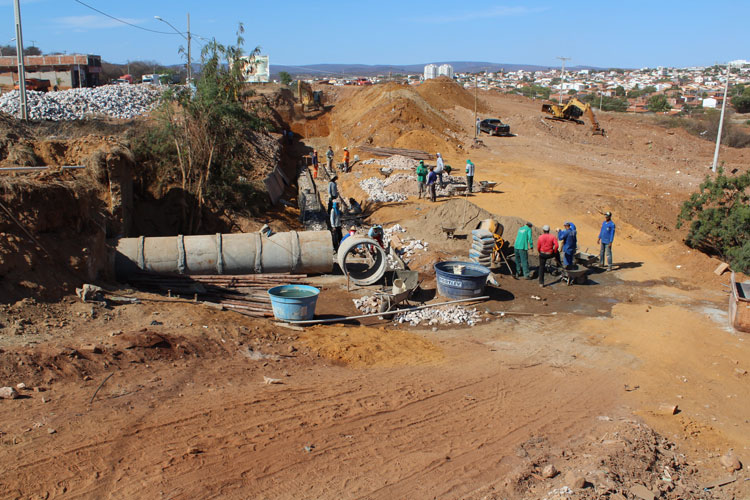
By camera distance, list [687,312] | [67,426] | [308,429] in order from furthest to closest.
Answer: [687,312], [308,429], [67,426]

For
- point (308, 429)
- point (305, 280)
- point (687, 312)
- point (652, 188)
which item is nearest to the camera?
point (308, 429)

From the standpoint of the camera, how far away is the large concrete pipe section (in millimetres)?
13047

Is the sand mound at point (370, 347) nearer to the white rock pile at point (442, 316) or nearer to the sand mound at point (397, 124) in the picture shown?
the white rock pile at point (442, 316)

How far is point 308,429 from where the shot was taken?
693 centimetres

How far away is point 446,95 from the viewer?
165 ft

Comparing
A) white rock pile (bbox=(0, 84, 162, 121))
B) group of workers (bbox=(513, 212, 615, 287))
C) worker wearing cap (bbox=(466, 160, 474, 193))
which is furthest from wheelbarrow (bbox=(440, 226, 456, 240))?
white rock pile (bbox=(0, 84, 162, 121))

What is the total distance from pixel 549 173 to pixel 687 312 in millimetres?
16534

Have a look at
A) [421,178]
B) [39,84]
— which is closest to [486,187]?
[421,178]

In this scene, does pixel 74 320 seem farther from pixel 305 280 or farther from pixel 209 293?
pixel 305 280

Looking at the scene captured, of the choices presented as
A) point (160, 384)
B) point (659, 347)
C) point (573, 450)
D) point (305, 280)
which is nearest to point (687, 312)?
point (659, 347)

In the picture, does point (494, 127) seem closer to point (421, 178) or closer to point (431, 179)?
point (421, 178)

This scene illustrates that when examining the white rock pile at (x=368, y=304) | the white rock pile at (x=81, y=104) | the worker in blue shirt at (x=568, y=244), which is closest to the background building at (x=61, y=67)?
the white rock pile at (x=81, y=104)

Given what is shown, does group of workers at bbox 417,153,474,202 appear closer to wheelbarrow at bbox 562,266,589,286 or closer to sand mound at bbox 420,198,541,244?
sand mound at bbox 420,198,541,244

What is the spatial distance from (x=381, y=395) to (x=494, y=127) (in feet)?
110
